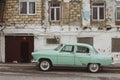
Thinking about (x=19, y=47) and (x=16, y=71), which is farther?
(x=19, y=47)

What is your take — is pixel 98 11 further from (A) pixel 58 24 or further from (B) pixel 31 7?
(B) pixel 31 7

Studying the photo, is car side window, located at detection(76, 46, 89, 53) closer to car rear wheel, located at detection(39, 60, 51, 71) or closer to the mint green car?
the mint green car

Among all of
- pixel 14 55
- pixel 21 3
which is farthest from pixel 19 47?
pixel 21 3

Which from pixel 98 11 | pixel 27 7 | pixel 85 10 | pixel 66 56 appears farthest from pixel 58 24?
pixel 66 56

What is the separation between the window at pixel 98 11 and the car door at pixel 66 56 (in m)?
6.45

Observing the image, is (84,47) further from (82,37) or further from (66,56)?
(82,37)

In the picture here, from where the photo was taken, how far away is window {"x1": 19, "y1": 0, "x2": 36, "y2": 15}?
3119 centimetres

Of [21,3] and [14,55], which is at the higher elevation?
[21,3]

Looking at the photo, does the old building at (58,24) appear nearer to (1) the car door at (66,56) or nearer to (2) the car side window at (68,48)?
(2) the car side window at (68,48)

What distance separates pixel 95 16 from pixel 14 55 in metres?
6.49

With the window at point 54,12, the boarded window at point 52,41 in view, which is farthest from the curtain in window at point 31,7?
the boarded window at point 52,41

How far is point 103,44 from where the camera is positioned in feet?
101

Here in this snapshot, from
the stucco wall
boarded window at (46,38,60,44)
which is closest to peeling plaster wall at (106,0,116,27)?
boarded window at (46,38,60,44)

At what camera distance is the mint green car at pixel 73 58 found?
2495 centimetres
